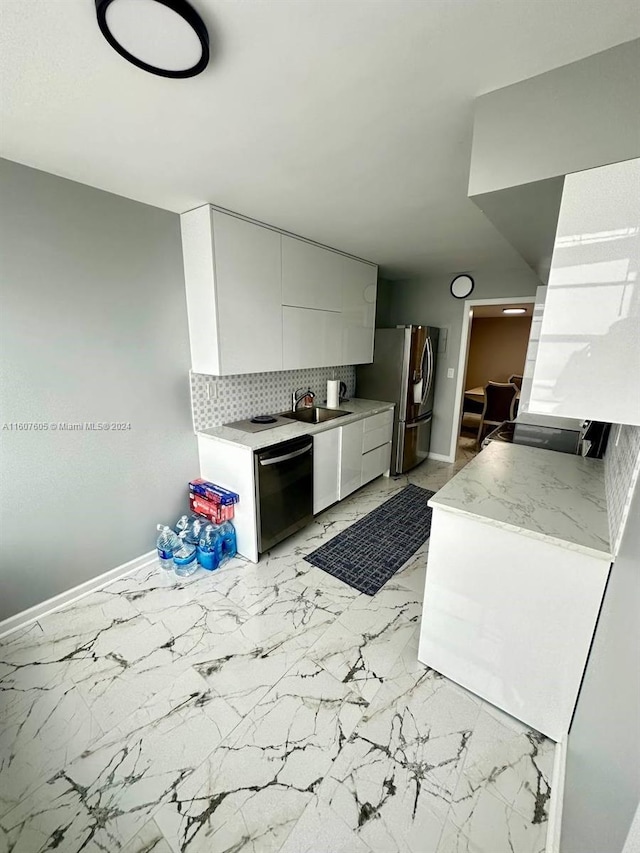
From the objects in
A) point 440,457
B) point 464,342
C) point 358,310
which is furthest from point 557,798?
point 464,342

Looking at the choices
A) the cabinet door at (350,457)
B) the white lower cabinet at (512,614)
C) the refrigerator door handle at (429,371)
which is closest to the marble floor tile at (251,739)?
the white lower cabinet at (512,614)

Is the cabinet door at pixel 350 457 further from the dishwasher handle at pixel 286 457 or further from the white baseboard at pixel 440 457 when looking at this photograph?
the white baseboard at pixel 440 457

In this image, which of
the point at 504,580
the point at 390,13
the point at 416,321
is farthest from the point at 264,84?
the point at 416,321

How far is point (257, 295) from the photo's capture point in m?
2.44

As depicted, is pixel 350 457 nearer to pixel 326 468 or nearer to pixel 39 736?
pixel 326 468

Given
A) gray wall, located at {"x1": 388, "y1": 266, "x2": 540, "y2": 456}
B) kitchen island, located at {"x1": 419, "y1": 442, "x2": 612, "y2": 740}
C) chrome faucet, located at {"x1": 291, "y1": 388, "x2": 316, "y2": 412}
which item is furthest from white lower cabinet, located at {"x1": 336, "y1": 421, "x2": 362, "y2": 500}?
gray wall, located at {"x1": 388, "y1": 266, "x2": 540, "y2": 456}

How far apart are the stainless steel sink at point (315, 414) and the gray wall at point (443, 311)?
5.57 feet

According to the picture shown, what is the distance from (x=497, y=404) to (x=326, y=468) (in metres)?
3.81

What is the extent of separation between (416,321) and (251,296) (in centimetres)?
269

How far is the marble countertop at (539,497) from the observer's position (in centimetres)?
127

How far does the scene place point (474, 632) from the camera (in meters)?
1.49

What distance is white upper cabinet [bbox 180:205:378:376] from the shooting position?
7.25ft

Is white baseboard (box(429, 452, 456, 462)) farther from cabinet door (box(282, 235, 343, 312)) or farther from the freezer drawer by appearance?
cabinet door (box(282, 235, 343, 312))

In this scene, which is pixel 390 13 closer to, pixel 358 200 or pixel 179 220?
pixel 358 200
